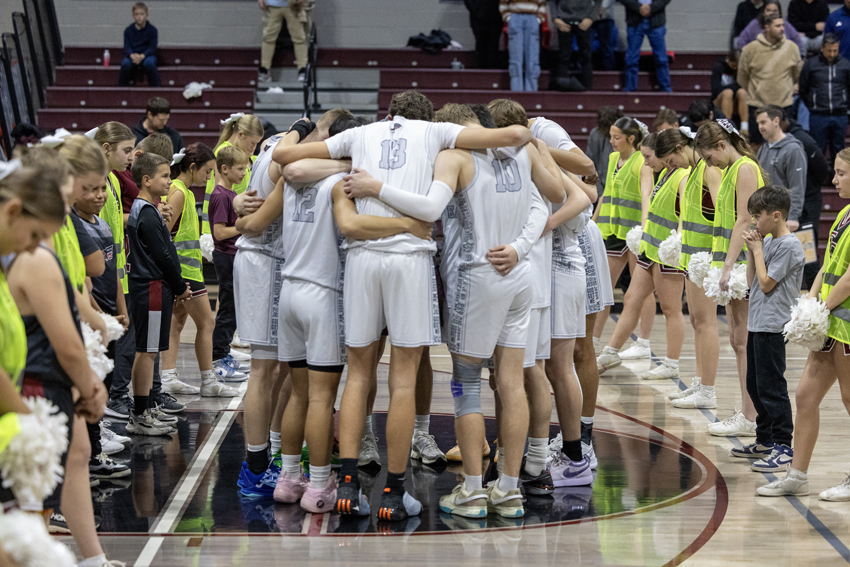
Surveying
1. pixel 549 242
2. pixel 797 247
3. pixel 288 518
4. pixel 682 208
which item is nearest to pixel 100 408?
pixel 288 518

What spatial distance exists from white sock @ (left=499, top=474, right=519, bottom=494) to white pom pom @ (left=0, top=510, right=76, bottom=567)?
200 cm

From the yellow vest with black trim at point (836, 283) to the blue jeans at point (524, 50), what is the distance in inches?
303

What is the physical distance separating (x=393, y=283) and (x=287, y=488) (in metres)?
1.08

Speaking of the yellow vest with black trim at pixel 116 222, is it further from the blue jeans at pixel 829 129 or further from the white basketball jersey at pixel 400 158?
the blue jeans at pixel 829 129

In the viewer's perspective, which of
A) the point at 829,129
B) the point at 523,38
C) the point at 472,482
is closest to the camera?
the point at 472,482

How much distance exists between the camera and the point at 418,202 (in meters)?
3.59

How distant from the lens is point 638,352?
23.1ft

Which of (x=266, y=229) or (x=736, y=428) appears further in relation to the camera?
(x=736, y=428)

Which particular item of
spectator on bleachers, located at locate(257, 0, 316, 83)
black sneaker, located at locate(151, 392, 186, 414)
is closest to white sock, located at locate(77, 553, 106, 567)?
black sneaker, located at locate(151, 392, 186, 414)

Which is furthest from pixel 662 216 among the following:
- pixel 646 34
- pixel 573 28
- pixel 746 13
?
pixel 746 13

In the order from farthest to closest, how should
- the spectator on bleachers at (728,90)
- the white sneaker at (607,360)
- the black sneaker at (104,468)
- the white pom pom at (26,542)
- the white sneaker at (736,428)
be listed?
the spectator on bleachers at (728,90) → the white sneaker at (607,360) → the white sneaker at (736,428) → the black sneaker at (104,468) → the white pom pom at (26,542)

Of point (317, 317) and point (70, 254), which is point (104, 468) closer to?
point (317, 317)

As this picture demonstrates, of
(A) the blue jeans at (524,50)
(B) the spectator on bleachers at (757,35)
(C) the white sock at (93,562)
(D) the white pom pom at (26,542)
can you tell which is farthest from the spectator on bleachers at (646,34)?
(D) the white pom pom at (26,542)

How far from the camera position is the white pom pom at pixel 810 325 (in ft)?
12.7
